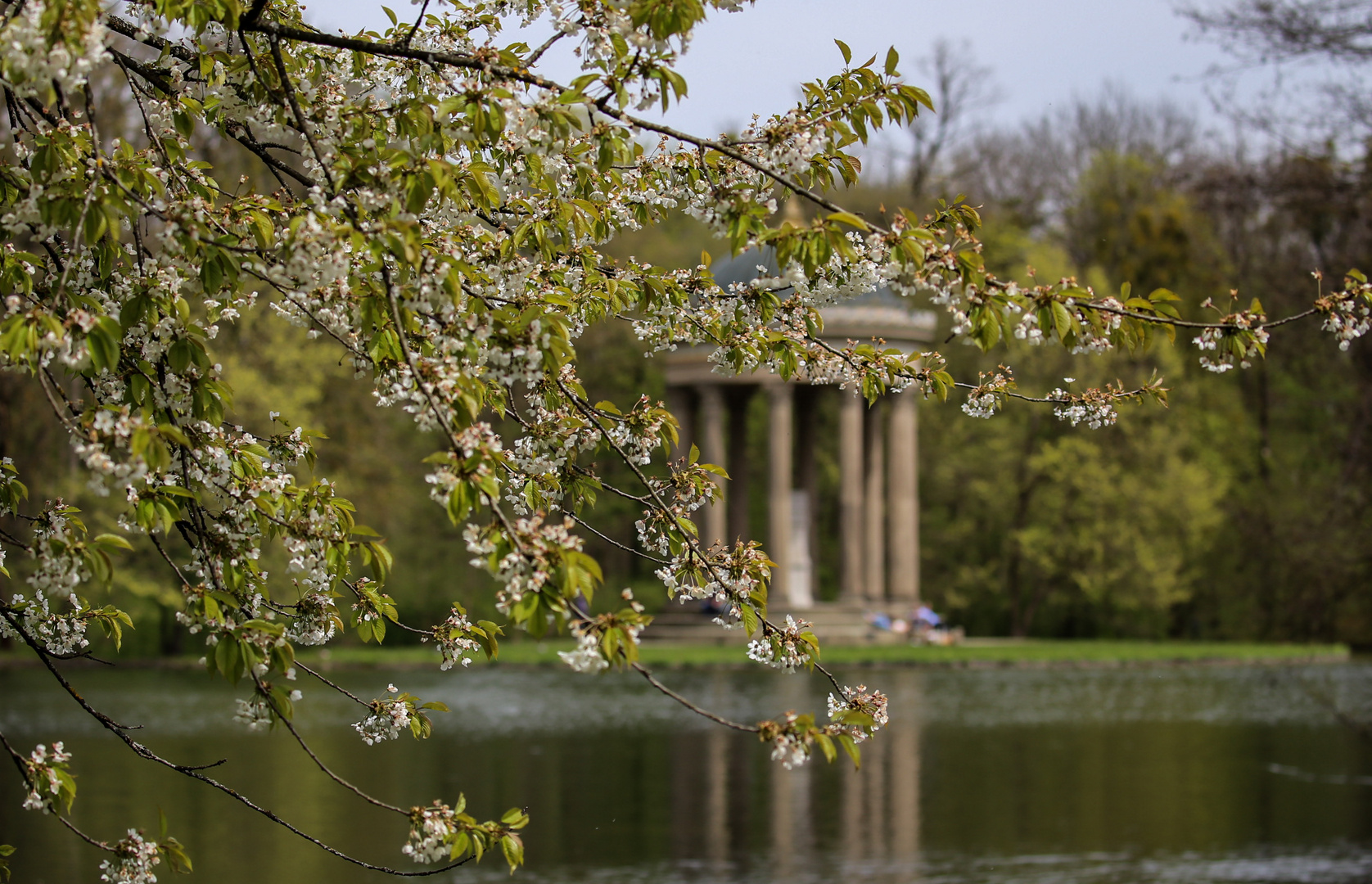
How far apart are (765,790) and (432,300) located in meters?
12.2

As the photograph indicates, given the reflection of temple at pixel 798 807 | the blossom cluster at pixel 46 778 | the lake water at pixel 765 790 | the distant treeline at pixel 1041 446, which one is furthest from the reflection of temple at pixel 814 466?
the blossom cluster at pixel 46 778

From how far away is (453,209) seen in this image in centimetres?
496

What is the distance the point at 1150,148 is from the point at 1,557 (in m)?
53.0

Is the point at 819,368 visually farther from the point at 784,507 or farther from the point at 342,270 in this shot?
the point at 784,507

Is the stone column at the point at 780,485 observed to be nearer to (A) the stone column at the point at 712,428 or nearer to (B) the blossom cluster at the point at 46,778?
(A) the stone column at the point at 712,428

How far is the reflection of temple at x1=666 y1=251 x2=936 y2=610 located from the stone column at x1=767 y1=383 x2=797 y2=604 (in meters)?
0.02

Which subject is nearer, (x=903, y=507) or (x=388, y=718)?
(x=388, y=718)

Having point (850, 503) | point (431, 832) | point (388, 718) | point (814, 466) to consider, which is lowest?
point (431, 832)

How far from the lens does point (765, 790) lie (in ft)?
51.4

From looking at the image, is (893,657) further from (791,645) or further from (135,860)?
(135,860)

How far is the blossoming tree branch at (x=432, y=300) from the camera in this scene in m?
3.90

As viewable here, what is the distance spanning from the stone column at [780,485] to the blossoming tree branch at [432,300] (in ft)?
117

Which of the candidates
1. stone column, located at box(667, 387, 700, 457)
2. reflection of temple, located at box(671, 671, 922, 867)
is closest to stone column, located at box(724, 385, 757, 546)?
stone column, located at box(667, 387, 700, 457)

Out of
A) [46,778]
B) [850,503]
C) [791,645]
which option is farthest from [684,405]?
[46,778]
